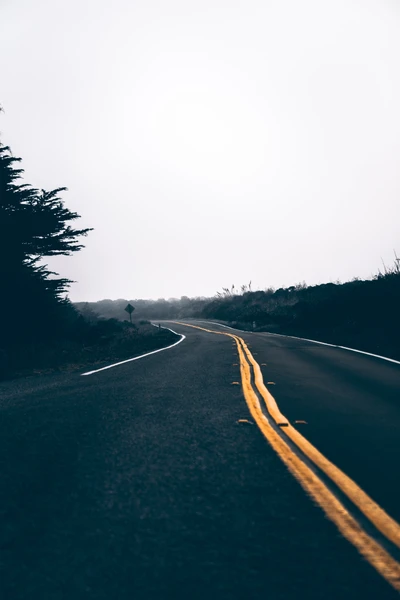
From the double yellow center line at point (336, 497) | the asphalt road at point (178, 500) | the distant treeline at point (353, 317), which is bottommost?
the asphalt road at point (178, 500)

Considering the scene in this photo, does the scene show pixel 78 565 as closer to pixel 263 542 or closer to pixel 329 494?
pixel 263 542

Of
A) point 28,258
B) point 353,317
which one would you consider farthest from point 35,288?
point 353,317

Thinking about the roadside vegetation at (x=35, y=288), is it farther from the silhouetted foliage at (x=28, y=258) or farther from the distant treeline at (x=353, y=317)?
the distant treeline at (x=353, y=317)

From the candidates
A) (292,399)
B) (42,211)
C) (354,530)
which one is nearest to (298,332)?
(42,211)

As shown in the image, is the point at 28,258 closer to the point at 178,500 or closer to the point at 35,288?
the point at 35,288

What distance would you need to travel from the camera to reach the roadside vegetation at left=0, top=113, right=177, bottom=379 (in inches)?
583

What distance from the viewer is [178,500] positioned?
2641mm

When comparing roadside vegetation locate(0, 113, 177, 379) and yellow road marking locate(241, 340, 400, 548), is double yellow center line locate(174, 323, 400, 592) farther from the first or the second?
roadside vegetation locate(0, 113, 177, 379)

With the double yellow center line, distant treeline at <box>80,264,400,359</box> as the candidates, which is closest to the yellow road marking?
the double yellow center line

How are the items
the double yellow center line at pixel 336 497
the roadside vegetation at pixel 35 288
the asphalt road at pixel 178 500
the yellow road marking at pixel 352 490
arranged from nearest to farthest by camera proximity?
1. the asphalt road at pixel 178 500
2. the double yellow center line at pixel 336 497
3. the yellow road marking at pixel 352 490
4. the roadside vegetation at pixel 35 288

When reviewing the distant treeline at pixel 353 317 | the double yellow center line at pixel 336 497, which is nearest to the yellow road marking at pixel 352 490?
the double yellow center line at pixel 336 497

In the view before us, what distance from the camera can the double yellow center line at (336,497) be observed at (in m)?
1.99

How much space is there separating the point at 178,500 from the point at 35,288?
48.1ft

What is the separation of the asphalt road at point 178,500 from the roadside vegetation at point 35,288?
8804 mm
